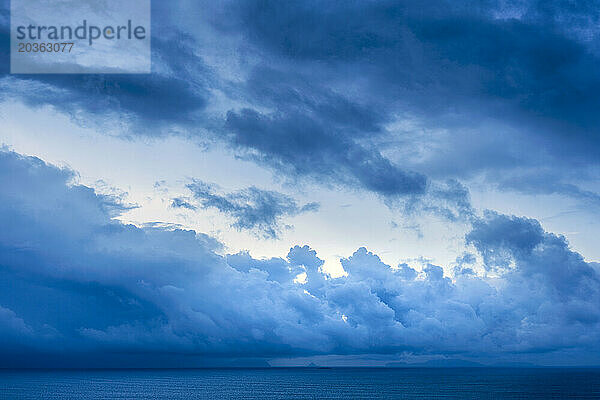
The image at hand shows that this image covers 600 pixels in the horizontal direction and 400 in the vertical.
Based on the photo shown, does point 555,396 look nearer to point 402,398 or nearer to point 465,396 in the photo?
point 465,396

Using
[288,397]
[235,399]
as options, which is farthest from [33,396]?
[288,397]

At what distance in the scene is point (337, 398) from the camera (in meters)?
177

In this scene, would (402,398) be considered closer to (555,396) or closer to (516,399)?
(516,399)

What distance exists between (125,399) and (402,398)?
91.6 meters

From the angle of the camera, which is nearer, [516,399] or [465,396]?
[516,399]

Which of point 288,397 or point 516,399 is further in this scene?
point 288,397

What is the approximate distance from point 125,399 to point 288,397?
2131 inches

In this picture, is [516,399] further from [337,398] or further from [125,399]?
[125,399]

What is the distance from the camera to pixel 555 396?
7141 inches

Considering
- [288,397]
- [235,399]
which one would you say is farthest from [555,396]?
[235,399]

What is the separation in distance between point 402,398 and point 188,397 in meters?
73.2

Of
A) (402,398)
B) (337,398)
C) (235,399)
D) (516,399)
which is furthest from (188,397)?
(516,399)

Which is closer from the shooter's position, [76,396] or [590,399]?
[590,399]

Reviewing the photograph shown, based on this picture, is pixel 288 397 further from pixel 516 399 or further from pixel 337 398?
pixel 516 399
